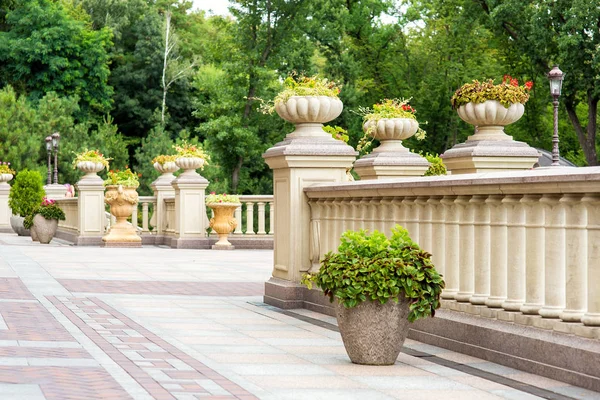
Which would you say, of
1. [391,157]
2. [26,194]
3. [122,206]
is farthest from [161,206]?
[391,157]

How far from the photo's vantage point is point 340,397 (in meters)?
7.39

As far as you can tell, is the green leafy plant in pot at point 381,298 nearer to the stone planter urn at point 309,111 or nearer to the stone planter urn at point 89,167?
the stone planter urn at point 309,111

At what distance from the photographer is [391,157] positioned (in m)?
17.2

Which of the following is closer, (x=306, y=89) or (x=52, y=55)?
(x=306, y=89)

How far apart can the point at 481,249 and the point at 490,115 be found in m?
4.58

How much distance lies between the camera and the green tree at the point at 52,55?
2495 inches

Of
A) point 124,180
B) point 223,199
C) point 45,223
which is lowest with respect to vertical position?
point 45,223

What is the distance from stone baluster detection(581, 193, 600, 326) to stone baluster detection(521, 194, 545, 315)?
0.65 metres

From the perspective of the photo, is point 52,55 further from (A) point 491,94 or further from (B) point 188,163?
(A) point 491,94

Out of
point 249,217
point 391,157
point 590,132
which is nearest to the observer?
point 391,157

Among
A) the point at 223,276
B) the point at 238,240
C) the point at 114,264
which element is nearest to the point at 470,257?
the point at 223,276

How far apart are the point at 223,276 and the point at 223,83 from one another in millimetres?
37654

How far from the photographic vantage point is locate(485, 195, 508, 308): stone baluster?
364 inches

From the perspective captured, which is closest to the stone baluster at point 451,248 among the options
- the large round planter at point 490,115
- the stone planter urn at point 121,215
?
the large round planter at point 490,115
